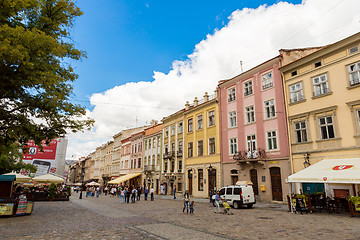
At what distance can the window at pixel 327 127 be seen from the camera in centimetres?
1902

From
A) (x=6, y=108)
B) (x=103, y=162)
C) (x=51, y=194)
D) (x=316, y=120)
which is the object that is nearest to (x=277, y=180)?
(x=316, y=120)

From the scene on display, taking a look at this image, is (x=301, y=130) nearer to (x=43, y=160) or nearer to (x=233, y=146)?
(x=233, y=146)

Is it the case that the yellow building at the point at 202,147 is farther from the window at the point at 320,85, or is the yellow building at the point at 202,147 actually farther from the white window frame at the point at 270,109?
the window at the point at 320,85

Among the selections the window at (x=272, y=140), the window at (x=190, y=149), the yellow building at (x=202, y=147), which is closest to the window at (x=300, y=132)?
the window at (x=272, y=140)

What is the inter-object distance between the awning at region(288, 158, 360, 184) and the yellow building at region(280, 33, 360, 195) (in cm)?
155

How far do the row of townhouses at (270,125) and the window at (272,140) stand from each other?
87 millimetres

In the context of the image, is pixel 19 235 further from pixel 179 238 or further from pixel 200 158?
pixel 200 158

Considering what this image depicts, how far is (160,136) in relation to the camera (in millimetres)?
43062

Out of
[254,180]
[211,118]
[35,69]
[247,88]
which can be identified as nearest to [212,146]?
[211,118]

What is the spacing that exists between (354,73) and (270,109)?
25.9ft

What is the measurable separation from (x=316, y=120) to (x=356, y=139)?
Result: 3.35 m

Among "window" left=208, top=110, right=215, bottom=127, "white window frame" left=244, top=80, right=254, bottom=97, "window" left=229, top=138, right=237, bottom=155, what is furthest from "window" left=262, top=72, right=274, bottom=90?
"window" left=208, top=110, right=215, bottom=127

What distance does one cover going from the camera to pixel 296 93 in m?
22.2

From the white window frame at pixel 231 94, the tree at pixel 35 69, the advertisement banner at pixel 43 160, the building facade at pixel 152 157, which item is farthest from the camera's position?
the advertisement banner at pixel 43 160
